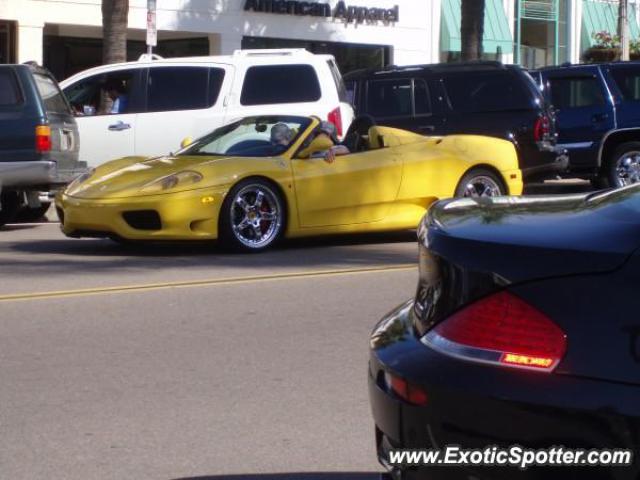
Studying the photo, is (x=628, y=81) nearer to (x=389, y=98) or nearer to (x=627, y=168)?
(x=627, y=168)

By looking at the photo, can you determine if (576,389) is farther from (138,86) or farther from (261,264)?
(138,86)

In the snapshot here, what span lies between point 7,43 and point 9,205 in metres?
12.1

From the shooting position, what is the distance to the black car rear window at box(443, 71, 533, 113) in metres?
16.5

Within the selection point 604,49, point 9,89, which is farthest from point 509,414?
point 604,49

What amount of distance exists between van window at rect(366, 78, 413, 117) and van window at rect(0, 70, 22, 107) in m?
5.44

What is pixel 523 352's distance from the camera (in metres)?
3.39

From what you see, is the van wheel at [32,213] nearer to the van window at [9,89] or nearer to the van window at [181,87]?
the van window at [9,89]

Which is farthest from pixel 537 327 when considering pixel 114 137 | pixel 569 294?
pixel 114 137

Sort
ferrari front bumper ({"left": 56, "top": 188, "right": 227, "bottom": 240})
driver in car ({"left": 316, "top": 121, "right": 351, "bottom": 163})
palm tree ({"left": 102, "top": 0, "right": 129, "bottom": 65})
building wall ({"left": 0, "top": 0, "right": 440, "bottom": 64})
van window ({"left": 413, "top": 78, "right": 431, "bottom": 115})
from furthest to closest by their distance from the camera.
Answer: building wall ({"left": 0, "top": 0, "right": 440, "bottom": 64}) → palm tree ({"left": 102, "top": 0, "right": 129, "bottom": 65}) → van window ({"left": 413, "top": 78, "right": 431, "bottom": 115}) → driver in car ({"left": 316, "top": 121, "right": 351, "bottom": 163}) → ferrari front bumper ({"left": 56, "top": 188, "right": 227, "bottom": 240})

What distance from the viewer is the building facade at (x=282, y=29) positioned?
25.8 metres

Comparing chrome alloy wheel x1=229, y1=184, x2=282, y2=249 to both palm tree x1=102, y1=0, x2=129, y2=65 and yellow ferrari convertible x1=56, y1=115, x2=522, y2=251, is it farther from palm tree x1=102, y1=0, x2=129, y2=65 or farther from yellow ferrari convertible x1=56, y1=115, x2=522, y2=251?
palm tree x1=102, y1=0, x2=129, y2=65

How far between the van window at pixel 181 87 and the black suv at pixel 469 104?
2129 millimetres

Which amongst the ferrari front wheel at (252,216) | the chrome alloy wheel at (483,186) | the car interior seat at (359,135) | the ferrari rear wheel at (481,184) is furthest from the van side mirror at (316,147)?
the chrome alloy wheel at (483,186)

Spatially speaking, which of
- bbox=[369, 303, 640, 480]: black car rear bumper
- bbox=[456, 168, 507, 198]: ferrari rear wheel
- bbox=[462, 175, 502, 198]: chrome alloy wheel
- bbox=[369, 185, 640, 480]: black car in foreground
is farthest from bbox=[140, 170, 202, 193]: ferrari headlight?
bbox=[369, 303, 640, 480]: black car rear bumper
